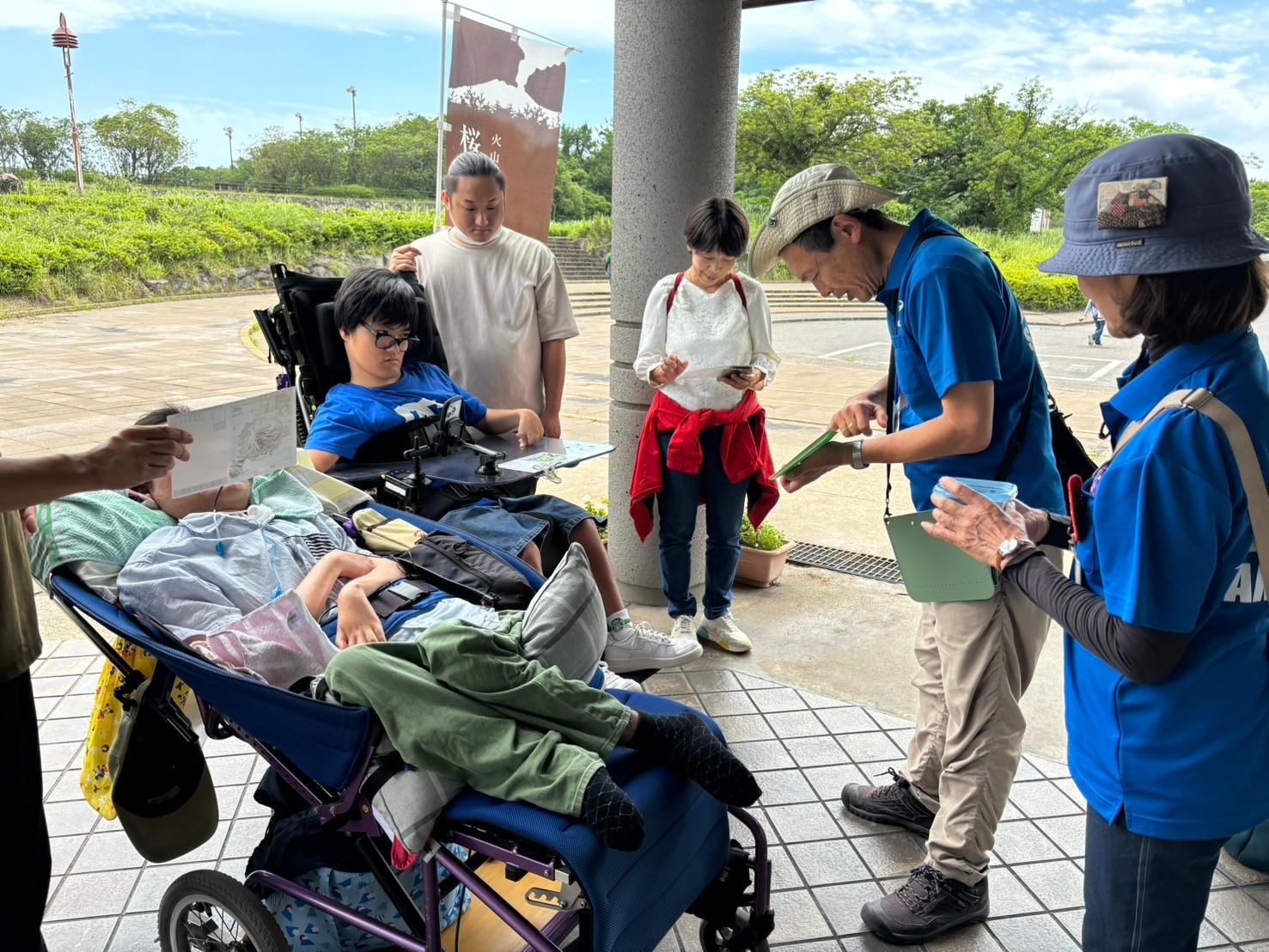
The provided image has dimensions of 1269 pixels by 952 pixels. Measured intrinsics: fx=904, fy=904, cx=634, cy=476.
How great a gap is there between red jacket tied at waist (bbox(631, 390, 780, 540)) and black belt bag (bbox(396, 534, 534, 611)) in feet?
4.20

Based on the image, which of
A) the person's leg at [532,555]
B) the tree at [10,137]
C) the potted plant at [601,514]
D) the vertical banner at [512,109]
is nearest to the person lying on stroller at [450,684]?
the person's leg at [532,555]

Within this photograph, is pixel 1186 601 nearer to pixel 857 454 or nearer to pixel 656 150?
pixel 857 454

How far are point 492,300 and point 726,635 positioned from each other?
158cm

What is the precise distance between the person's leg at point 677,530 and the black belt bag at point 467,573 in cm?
132

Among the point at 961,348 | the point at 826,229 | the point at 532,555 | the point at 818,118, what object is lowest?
the point at 532,555

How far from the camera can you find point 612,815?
1.40 m

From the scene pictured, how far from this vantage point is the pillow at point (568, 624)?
68.3 inches

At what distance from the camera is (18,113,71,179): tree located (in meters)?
21.5

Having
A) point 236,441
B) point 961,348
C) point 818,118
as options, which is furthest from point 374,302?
point 818,118

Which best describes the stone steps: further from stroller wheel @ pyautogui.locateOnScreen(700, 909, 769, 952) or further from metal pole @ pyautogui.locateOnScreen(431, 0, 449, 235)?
stroller wheel @ pyautogui.locateOnScreen(700, 909, 769, 952)

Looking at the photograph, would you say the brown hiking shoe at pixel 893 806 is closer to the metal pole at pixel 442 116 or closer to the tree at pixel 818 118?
the metal pole at pixel 442 116

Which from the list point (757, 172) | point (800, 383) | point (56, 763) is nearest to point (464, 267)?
point (56, 763)

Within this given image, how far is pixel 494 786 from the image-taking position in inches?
58.7

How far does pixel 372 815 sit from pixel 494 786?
0.26 meters
